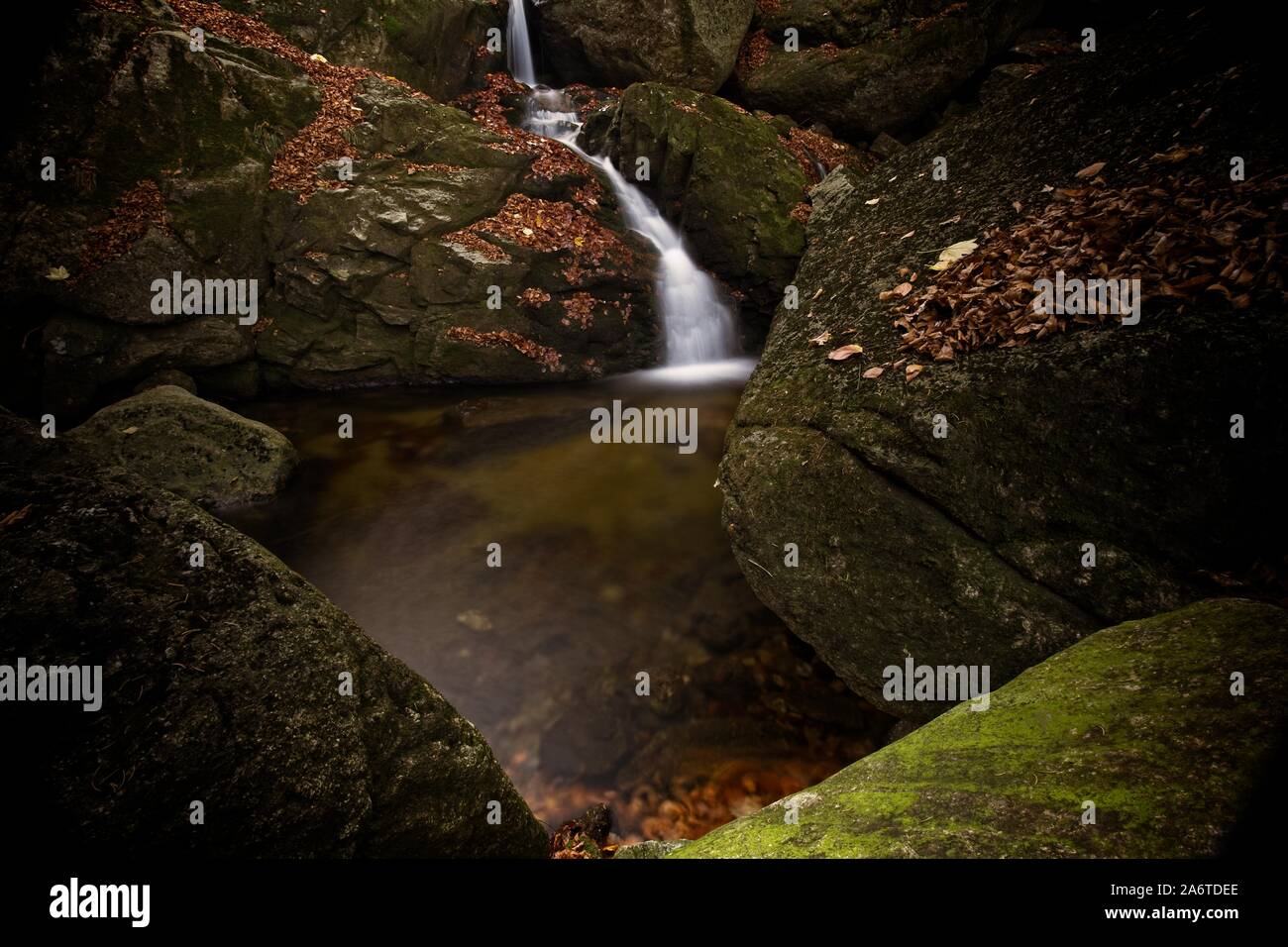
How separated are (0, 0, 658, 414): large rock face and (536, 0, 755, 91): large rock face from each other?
5.29 m

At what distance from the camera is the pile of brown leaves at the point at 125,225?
Result: 814cm

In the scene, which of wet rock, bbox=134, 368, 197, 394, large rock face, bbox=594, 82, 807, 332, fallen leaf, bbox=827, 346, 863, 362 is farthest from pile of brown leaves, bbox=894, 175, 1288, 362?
wet rock, bbox=134, 368, 197, 394

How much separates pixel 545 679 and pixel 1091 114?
702cm

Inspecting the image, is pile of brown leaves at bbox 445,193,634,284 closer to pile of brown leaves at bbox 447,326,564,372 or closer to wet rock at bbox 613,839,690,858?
pile of brown leaves at bbox 447,326,564,372

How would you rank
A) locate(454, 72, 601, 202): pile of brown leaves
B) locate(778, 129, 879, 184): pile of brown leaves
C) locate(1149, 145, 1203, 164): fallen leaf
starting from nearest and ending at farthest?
locate(1149, 145, 1203, 164): fallen leaf, locate(454, 72, 601, 202): pile of brown leaves, locate(778, 129, 879, 184): pile of brown leaves

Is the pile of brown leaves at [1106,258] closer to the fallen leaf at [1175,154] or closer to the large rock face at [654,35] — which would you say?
the fallen leaf at [1175,154]

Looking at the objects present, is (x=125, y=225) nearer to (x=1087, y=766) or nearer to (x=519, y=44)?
(x=519, y=44)

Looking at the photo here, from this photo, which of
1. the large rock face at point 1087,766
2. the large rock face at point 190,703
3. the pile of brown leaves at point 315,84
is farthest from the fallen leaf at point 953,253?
the pile of brown leaves at point 315,84

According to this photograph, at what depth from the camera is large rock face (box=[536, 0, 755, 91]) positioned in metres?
13.8

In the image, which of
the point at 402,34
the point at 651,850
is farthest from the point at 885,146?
the point at 651,850

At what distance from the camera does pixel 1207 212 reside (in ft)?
9.75

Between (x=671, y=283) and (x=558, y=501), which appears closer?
(x=558, y=501)
